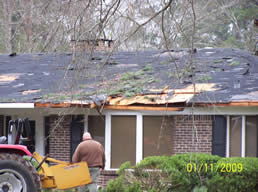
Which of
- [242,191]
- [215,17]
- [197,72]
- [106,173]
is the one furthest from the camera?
[215,17]

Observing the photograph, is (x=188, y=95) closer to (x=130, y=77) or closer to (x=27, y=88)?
(x=130, y=77)

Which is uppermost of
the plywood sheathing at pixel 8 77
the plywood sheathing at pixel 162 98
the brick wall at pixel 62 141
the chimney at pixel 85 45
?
the chimney at pixel 85 45

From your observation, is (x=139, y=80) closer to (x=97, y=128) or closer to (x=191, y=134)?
(x=97, y=128)

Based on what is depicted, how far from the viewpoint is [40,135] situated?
41.3 feet

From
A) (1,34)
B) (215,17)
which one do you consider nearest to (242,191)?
(215,17)

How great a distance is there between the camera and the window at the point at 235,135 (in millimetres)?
11359

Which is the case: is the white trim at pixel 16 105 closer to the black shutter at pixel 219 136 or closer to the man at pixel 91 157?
the man at pixel 91 157

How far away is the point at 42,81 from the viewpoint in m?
13.5

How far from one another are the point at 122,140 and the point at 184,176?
3464 millimetres

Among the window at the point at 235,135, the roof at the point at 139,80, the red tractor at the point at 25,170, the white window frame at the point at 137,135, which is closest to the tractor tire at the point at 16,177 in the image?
the red tractor at the point at 25,170

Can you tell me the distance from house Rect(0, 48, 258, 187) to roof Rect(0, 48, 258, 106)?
3 centimetres

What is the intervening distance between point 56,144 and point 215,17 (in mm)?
13059

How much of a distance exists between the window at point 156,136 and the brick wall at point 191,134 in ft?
0.91

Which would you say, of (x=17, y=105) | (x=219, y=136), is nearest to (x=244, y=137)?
(x=219, y=136)
